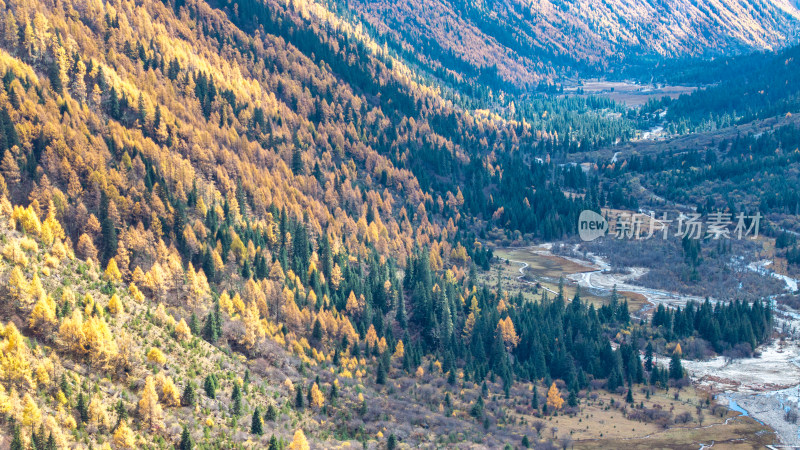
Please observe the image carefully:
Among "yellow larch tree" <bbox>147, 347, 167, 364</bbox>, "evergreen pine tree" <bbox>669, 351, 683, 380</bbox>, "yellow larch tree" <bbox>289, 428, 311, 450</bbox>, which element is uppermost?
"yellow larch tree" <bbox>147, 347, 167, 364</bbox>

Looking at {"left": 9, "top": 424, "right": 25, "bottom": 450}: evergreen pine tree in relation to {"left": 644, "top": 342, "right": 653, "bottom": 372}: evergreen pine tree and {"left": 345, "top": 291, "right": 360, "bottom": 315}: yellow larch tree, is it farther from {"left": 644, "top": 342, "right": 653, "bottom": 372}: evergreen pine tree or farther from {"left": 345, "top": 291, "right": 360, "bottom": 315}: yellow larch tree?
{"left": 644, "top": 342, "right": 653, "bottom": 372}: evergreen pine tree

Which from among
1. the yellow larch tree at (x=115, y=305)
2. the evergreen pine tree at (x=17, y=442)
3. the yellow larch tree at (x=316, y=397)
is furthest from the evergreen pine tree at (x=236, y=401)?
the evergreen pine tree at (x=17, y=442)

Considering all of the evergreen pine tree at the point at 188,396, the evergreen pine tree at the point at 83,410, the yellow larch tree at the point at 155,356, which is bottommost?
the evergreen pine tree at the point at 188,396

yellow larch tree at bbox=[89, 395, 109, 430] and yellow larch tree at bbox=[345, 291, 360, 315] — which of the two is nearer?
yellow larch tree at bbox=[89, 395, 109, 430]

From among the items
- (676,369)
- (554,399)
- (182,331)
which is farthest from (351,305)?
(676,369)

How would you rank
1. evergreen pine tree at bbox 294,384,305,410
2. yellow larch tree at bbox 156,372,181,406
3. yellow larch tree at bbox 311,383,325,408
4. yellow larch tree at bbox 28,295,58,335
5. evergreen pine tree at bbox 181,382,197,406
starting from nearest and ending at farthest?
yellow larch tree at bbox 28,295,58,335 → yellow larch tree at bbox 156,372,181,406 → evergreen pine tree at bbox 181,382,197,406 → evergreen pine tree at bbox 294,384,305,410 → yellow larch tree at bbox 311,383,325,408

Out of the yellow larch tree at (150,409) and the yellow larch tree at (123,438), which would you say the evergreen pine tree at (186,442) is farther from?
the yellow larch tree at (123,438)

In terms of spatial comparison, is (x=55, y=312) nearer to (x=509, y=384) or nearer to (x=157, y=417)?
(x=157, y=417)

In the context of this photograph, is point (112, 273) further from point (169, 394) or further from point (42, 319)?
point (169, 394)

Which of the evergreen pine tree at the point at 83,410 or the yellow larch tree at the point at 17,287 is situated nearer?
the evergreen pine tree at the point at 83,410

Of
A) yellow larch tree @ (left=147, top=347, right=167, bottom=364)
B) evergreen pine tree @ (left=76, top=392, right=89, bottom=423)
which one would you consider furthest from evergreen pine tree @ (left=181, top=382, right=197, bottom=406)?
evergreen pine tree @ (left=76, top=392, right=89, bottom=423)

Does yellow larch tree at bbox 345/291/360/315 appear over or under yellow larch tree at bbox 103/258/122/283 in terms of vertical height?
under

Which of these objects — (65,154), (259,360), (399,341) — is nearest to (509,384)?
(399,341)

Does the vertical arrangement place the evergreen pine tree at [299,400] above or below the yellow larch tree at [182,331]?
below
